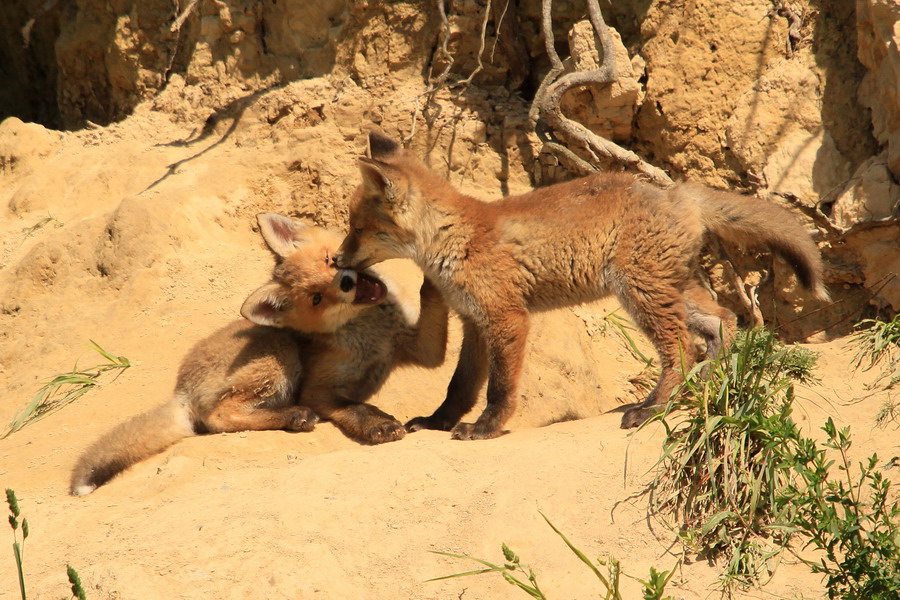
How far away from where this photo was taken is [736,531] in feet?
9.95

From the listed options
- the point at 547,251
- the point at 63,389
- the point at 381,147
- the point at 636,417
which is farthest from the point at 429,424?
the point at 63,389

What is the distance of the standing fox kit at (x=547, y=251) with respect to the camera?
4.51 metres

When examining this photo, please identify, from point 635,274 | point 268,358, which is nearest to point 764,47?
point 635,274

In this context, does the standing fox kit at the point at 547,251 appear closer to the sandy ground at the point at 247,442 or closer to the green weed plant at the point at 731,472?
the sandy ground at the point at 247,442

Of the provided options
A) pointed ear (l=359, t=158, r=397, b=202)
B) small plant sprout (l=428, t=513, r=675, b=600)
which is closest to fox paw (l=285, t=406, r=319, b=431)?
pointed ear (l=359, t=158, r=397, b=202)

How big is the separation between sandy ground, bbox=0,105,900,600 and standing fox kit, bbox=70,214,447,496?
0.21 meters

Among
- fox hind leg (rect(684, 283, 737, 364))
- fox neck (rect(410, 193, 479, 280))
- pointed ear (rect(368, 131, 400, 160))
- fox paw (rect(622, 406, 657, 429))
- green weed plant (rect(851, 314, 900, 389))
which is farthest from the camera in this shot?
pointed ear (rect(368, 131, 400, 160))

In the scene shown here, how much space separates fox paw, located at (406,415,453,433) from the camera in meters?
4.89

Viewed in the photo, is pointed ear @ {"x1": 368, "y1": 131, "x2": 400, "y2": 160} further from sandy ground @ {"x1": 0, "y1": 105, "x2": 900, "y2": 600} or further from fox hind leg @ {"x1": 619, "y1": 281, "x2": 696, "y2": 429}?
fox hind leg @ {"x1": 619, "y1": 281, "x2": 696, "y2": 429}

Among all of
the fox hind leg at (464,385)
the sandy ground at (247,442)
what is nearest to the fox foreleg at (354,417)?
the sandy ground at (247,442)

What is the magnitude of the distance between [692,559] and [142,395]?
387 centimetres

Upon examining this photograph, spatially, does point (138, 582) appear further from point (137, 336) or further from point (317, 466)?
point (137, 336)

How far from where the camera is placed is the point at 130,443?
4.48m

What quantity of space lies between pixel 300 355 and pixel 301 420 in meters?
0.66
